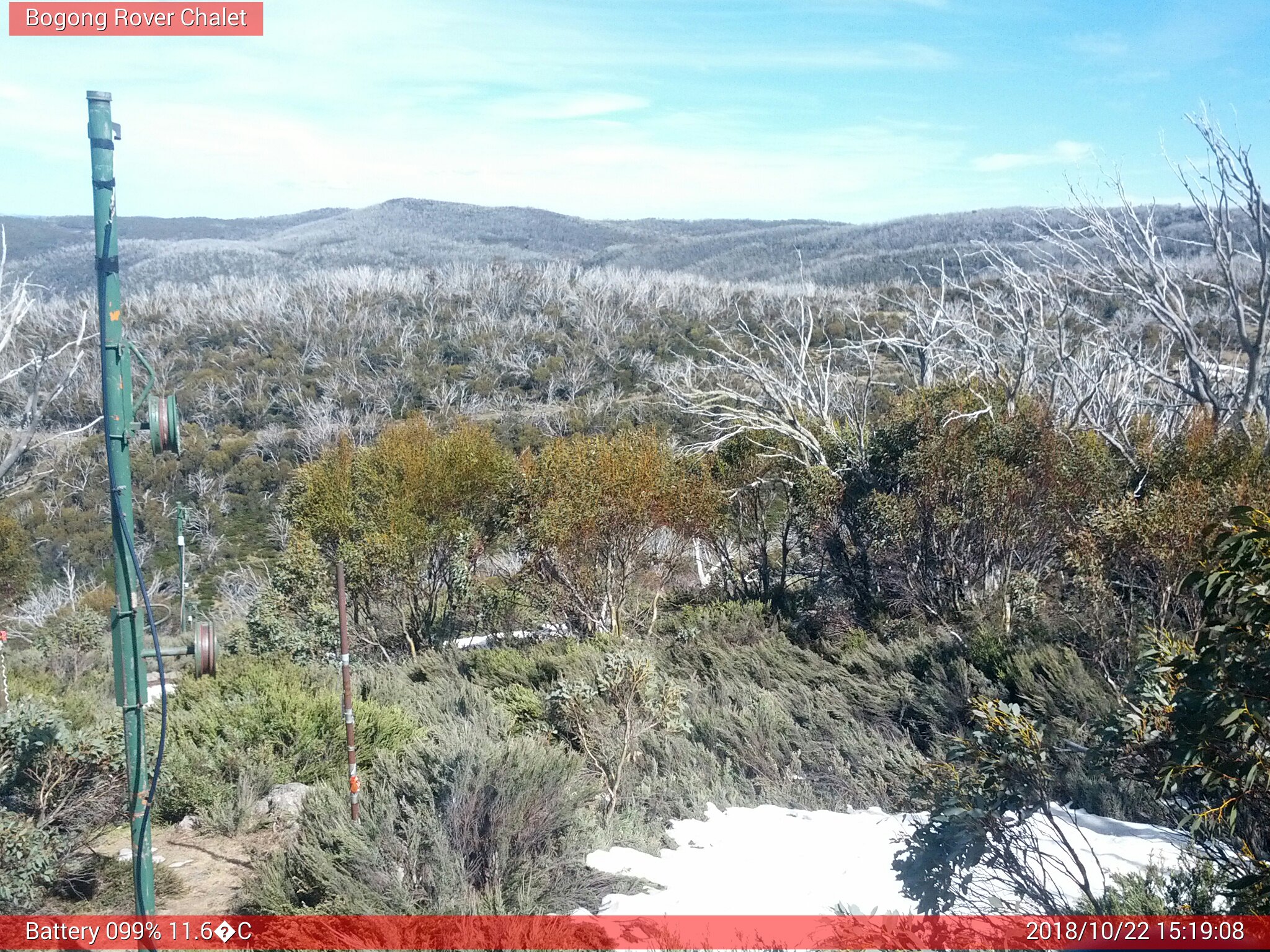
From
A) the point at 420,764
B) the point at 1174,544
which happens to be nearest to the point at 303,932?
the point at 420,764

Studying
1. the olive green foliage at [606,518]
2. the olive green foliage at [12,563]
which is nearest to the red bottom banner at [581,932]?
the olive green foliage at [606,518]

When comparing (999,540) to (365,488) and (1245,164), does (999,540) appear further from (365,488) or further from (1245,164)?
(365,488)

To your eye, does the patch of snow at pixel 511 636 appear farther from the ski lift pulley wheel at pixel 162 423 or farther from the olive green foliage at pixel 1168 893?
the ski lift pulley wheel at pixel 162 423

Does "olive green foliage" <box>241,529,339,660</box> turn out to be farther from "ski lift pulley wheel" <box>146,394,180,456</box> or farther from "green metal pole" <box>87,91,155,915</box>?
"ski lift pulley wheel" <box>146,394,180,456</box>

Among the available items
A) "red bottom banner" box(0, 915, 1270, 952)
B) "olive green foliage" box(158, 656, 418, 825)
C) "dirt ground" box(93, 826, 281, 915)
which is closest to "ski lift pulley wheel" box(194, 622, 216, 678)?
"red bottom banner" box(0, 915, 1270, 952)

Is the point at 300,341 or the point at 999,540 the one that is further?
the point at 300,341
